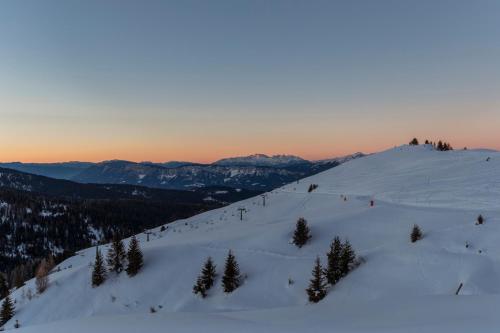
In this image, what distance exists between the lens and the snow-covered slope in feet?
30.0

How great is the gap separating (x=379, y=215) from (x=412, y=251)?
33.9 ft

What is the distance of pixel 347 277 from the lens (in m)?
24.4

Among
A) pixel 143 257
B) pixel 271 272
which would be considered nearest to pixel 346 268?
pixel 271 272

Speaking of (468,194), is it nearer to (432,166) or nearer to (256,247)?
(432,166)

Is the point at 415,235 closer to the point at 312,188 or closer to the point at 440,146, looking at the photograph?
the point at 312,188

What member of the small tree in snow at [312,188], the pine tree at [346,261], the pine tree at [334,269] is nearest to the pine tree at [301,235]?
the pine tree at [346,261]

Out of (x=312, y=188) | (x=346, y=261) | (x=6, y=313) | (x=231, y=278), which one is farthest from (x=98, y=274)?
(x=312, y=188)

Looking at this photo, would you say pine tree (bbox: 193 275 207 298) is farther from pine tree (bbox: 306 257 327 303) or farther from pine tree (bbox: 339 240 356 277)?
pine tree (bbox: 339 240 356 277)

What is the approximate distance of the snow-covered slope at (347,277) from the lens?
360 inches

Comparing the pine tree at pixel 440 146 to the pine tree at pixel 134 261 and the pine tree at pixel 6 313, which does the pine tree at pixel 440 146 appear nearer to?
the pine tree at pixel 134 261

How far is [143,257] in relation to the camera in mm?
36750

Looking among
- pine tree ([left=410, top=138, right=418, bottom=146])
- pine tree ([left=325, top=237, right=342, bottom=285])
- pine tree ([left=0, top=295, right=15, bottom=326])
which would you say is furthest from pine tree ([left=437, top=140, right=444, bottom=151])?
pine tree ([left=0, top=295, right=15, bottom=326])

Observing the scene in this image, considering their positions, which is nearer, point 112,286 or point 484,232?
point 484,232

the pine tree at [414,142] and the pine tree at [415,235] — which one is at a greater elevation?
the pine tree at [414,142]
